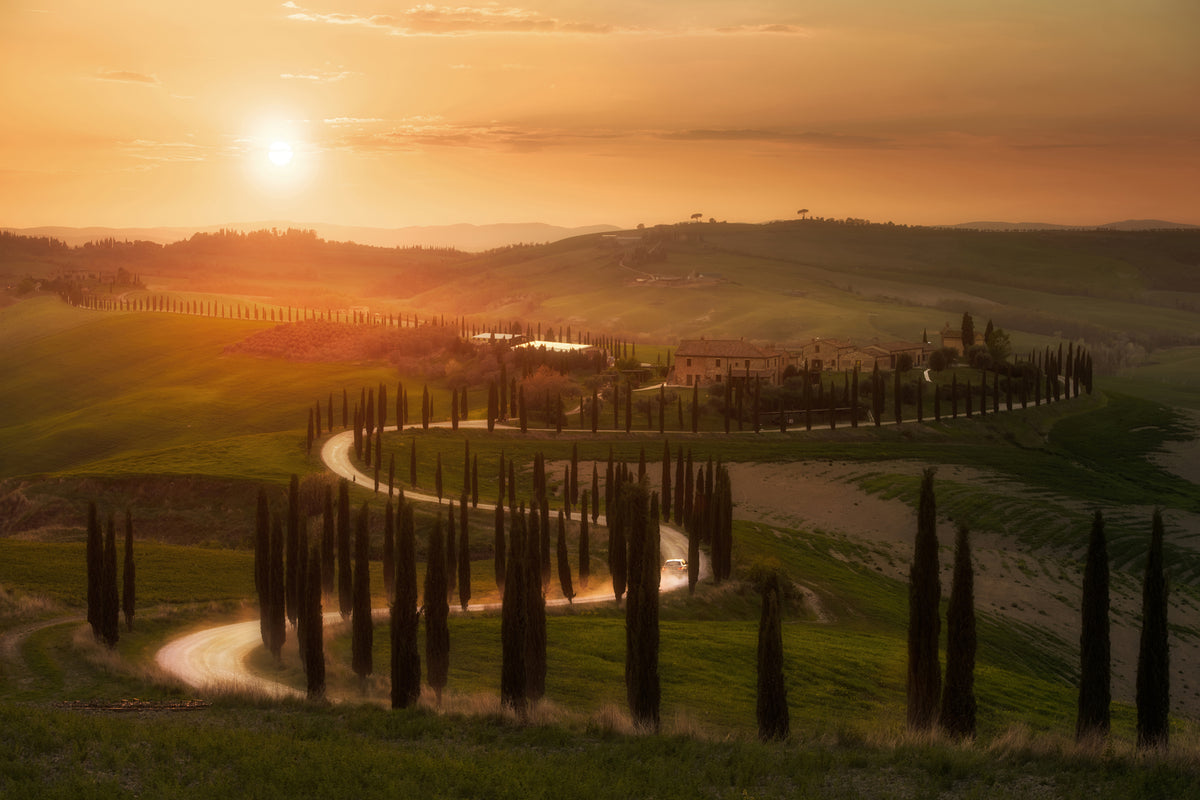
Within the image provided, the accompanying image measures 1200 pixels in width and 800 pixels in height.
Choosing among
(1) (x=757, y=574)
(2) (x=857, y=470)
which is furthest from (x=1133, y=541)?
(1) (x=757, y=574)

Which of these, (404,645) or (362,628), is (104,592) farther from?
(404,645)

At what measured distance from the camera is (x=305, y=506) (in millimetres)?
97688

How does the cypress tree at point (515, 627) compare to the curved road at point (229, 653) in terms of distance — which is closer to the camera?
the cypress tree at point (515, 627)

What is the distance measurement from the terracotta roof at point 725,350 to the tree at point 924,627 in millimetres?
117548

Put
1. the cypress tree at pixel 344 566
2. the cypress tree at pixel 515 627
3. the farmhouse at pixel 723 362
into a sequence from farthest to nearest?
the farmhouse at pixel 723 362 → the cypress tree at pixel 344 566 → the cypress tree at pixel 515 627

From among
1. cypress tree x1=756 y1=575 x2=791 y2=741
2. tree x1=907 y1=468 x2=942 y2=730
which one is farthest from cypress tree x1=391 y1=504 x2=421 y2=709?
tree x1=907 y1=468 x2=942 y2=730

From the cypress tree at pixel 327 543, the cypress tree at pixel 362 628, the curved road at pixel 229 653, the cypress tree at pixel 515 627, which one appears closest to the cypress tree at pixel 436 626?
the cypress tree at pixel 515 627

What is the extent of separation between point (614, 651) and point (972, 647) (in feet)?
62.4

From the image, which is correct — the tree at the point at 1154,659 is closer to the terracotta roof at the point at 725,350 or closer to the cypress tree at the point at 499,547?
the cypress tree at the point at 499,547

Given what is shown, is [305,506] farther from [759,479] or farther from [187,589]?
[759,479]

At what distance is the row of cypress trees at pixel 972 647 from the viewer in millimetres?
35719

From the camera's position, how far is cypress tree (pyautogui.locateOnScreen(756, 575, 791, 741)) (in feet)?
120

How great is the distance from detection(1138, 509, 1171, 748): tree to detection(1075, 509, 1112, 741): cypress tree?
1098 millimetres

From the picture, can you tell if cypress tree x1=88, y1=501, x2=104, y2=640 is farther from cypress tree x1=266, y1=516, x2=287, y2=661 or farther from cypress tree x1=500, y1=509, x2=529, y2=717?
cypress tree x1=500, y1=509, x2=529, y2=717
